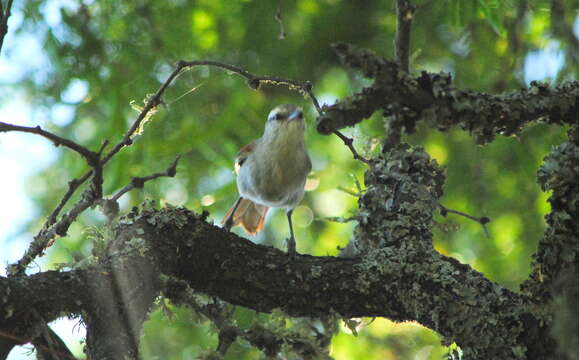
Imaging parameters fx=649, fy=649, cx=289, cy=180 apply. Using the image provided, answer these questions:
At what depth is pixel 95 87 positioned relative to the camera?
15.1 ft

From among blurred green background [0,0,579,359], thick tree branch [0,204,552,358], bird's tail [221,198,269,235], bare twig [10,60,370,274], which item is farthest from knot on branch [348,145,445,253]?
bird's tail [221,198,269,235]

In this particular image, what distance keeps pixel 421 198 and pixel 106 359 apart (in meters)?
1.59

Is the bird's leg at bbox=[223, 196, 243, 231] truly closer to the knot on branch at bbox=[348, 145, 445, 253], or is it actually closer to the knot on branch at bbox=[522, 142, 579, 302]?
the knot on branch at bbox=[348, 145, 445, 253]

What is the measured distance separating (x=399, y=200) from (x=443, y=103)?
38.4 inches

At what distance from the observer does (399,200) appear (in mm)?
3041

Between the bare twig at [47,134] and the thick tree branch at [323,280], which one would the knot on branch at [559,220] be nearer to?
the thick tree branch at [323,280]

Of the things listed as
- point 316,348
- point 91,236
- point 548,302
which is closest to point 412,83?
point 548,302

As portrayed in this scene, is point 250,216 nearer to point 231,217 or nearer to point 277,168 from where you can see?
point 231,217

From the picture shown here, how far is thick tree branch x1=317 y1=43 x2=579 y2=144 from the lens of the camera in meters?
1.91

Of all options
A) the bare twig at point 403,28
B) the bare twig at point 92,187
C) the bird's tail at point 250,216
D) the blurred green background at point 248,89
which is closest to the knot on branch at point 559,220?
the bare twig at point 92,187

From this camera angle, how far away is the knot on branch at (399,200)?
287cm

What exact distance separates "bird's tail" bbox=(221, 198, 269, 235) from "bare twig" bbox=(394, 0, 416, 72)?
2.10 meters

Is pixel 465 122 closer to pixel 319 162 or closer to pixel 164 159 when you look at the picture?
pixel 164 159

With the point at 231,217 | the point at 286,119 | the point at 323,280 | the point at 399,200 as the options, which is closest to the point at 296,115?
the point at 286,119
